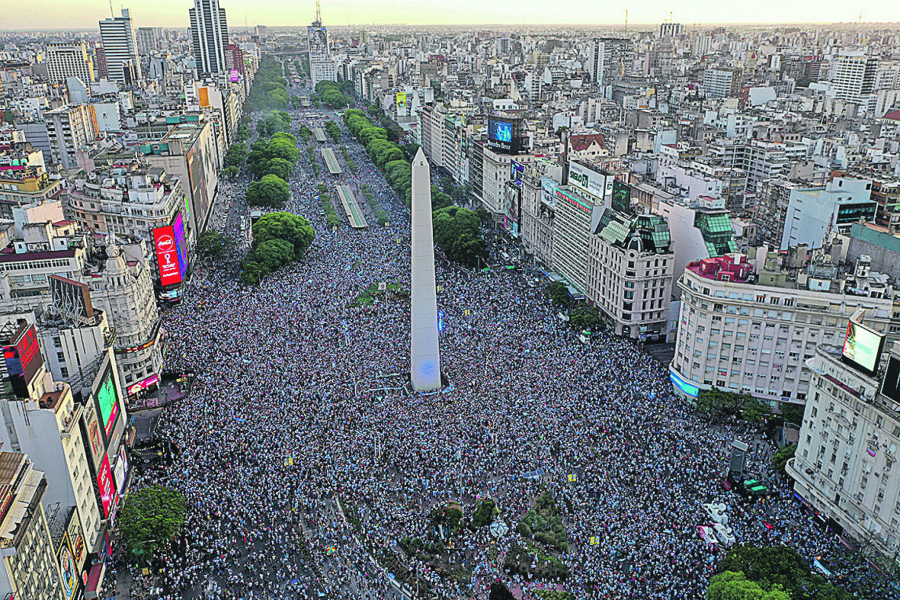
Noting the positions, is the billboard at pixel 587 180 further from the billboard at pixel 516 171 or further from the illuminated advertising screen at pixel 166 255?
the illuminated advertising screen at pixel 166 255

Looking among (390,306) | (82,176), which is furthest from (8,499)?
(82,176)

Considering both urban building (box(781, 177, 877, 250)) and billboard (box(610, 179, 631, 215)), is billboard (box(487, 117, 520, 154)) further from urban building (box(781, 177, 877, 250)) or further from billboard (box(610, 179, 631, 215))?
urban building (box(781, 177, 877, 250))

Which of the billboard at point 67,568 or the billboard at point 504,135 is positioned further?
the billboard at point 504,135

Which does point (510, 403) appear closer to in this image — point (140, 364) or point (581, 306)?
point (581, 306)

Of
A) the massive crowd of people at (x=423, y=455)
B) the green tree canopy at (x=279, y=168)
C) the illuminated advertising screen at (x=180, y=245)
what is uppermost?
the illuminated advertising screen at (x=180, y=245)

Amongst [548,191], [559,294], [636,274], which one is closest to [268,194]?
[548,191]

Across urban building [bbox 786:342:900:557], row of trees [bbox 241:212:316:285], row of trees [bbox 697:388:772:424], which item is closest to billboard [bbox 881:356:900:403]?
urban building [bbox 786:342:900:557]

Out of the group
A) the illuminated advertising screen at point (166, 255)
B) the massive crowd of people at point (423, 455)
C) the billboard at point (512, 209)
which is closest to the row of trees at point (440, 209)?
the billboard at point (512, 209)
